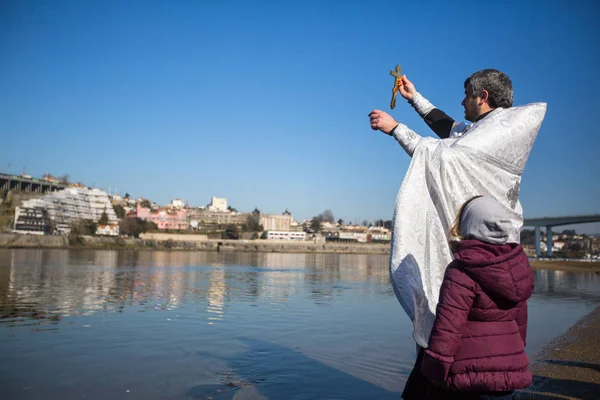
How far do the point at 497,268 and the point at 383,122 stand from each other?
0.98 metres

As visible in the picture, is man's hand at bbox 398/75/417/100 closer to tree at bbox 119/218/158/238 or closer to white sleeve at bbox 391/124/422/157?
white sleeve at bbox 391/124/422/157

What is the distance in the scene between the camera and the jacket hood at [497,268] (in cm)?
217

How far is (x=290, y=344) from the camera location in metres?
9.89

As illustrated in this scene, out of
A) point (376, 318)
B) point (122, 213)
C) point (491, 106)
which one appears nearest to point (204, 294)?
point (376, 318)

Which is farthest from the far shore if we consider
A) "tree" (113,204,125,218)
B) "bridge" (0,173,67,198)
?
"bridge" (0,173,67,198)

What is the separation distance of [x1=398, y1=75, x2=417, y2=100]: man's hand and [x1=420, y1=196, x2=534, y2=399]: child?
1078 mm

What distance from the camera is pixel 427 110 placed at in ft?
10.3

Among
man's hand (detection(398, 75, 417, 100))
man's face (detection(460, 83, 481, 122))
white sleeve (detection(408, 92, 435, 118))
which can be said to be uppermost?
man's hand (detection(398, 75, 417, 100))

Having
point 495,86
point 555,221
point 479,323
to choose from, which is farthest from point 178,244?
point 479,323

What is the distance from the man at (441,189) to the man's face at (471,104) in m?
0.14

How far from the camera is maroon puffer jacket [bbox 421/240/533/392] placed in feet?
7.12

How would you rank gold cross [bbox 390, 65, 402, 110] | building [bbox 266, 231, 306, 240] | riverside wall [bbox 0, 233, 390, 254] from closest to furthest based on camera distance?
gold cross [bbox 390, 65, 402, 110]
riverside wall [bbox 0, 233, 390, 254]
building [bbox 266, 231, 306, 240]

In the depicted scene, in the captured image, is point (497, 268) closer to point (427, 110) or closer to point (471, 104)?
point (471, 104)

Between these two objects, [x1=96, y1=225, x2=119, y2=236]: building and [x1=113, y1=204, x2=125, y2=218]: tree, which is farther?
[x1=113, y1=204, x2=125, y2=218]: tree
